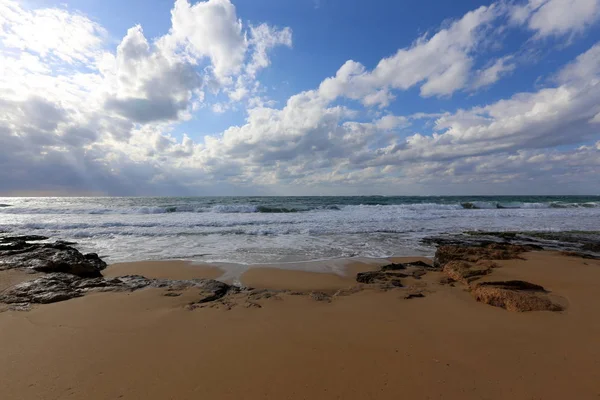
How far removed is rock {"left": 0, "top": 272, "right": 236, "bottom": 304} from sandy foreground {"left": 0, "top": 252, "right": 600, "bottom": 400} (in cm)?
36

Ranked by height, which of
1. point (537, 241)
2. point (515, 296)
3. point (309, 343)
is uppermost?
point (515, 296)

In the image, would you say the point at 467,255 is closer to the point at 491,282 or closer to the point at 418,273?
the point at 418,273

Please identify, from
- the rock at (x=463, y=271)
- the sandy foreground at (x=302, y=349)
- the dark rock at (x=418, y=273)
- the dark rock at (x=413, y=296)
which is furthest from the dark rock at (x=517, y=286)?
the dark rock at (x=418, y=273)

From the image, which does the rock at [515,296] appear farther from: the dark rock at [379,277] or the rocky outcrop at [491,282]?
the dark rock at [379,277]

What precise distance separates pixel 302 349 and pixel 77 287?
14.8 ft

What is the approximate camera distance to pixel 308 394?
215 cm

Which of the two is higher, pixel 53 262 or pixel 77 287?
pixel 53 262

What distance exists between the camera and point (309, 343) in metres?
2.92

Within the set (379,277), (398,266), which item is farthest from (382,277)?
(398,266)

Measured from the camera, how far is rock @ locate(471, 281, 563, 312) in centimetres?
373

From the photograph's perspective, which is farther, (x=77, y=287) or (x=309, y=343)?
(x=77, y=287)

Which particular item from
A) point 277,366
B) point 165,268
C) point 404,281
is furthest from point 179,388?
point 165,268

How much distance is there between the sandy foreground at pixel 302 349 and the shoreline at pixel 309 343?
14 millimetres

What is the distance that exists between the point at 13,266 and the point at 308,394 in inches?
287
